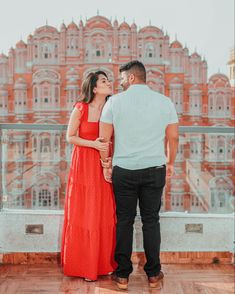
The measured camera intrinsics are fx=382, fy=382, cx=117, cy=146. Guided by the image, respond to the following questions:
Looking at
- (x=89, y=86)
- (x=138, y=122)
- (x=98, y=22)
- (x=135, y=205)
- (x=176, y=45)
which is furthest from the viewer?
(x=176, y=45)

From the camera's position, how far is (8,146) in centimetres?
Answer: 237

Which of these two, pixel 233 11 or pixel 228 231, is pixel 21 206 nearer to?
pixel 228 231

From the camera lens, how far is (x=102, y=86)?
1871mm

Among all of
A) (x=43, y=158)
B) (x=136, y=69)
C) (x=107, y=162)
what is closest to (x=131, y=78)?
(x=136, y=69)

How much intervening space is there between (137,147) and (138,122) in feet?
0.36

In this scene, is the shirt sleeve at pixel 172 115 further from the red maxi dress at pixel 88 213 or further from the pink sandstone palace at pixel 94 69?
the pink sandstone palace at pixel 94 69

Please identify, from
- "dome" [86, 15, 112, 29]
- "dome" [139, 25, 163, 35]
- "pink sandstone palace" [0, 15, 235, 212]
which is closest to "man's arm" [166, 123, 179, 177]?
"pink sandstone palace" [0, 15, 235, 212]

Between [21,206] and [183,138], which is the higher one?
[183,138]

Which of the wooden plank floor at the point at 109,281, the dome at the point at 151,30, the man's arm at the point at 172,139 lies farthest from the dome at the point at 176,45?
the man's arm at the point at 172,139

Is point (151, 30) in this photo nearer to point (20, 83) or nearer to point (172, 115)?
point (20, 83)

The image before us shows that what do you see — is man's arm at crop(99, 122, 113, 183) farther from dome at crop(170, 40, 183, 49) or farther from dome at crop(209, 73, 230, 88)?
dome at crop(209, 73, 230, 88)

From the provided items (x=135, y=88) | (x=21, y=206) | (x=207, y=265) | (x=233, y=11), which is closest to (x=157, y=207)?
(x=135, y=88)

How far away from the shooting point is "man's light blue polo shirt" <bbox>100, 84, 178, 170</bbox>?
1.65 metres

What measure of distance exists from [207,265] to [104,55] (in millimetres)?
10214
